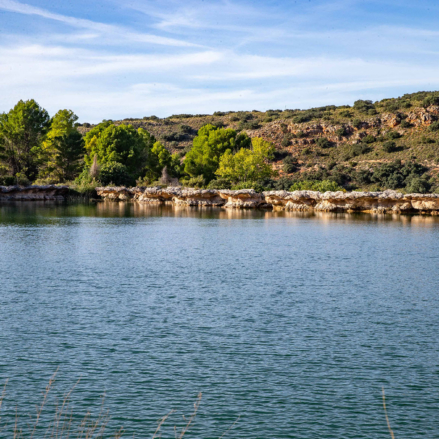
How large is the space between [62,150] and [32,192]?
9.11m

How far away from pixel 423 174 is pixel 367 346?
67.2m

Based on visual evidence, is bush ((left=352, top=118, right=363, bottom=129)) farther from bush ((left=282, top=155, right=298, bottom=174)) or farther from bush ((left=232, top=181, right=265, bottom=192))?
bush ((left=232, top=181, right=265, bottom=192))

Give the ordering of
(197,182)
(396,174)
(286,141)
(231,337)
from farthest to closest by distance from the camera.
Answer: (286,141), (197,182), (396,174), (231,337)

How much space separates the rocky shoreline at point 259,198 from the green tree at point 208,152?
7659 millimetres

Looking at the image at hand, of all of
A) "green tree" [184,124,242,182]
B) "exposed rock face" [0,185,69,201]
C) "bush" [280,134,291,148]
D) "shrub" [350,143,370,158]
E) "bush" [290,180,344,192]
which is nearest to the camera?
"bush" [290,180,344,192]

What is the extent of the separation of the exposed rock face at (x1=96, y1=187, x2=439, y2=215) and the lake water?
26754 millimetres

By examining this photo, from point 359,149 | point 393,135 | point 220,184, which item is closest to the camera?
point 220,184

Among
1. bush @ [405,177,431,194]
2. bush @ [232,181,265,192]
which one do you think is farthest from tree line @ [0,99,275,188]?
bush @ [405,177,431,194]

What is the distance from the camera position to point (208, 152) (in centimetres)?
7750

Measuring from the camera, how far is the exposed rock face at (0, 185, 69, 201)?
234 ft

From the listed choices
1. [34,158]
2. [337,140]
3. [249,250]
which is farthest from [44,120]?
[249,250]

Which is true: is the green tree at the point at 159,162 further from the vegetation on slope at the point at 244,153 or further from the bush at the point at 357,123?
the bush at the point at 357,123

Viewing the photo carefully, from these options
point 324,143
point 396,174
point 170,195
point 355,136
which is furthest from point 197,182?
point 355,136

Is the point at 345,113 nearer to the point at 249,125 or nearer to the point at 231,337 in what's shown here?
the point at 249,125
